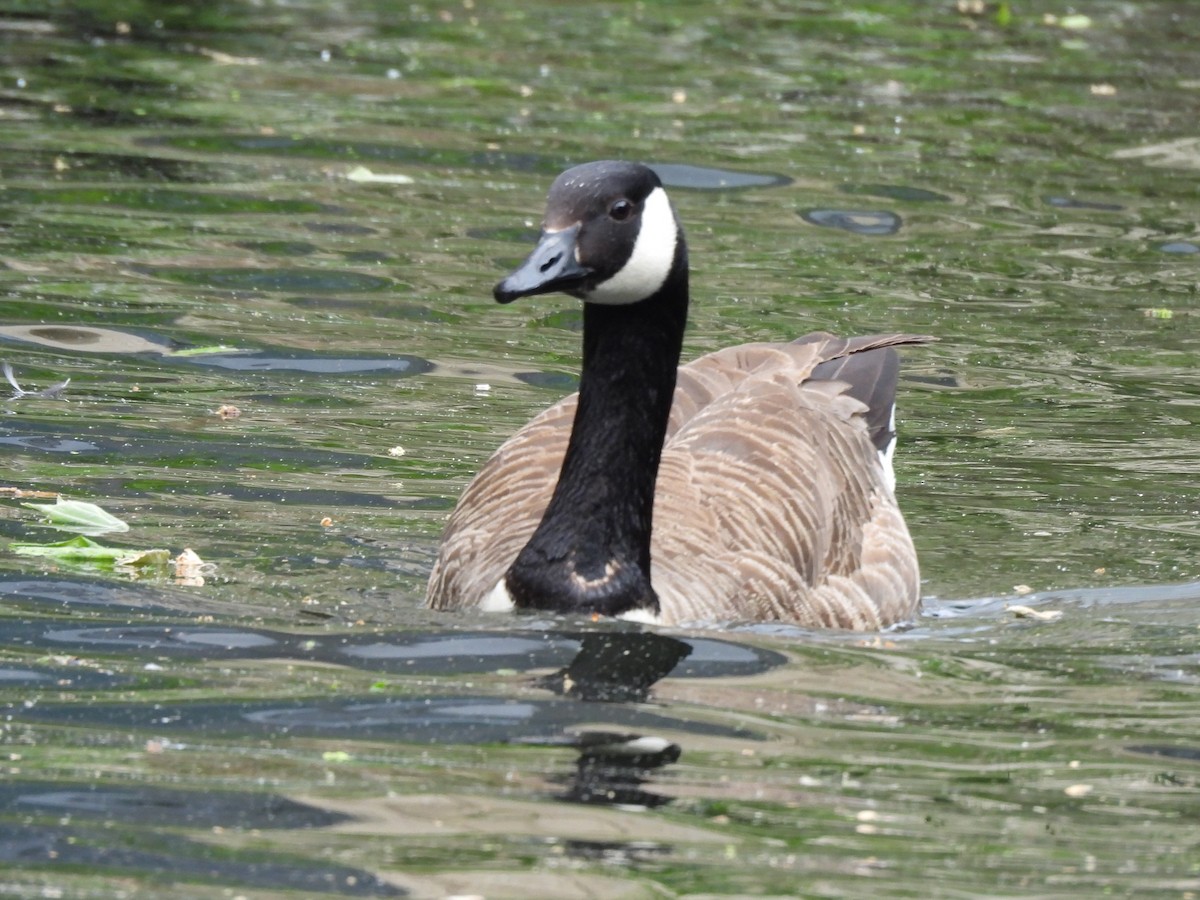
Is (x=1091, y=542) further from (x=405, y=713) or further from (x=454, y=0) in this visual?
(x=454, y=0)

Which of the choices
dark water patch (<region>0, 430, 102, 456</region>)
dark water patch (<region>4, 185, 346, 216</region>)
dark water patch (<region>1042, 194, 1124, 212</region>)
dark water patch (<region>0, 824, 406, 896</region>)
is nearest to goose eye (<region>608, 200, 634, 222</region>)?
dark water patch (<region>0, 824, 406, 896</region>)

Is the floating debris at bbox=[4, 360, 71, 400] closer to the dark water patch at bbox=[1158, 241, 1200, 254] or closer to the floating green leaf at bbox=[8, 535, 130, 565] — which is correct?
the floating green leaf at bbox=[8, 535, 130, 565]

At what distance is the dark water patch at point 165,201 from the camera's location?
1389 cm

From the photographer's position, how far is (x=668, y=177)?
50.2 ft

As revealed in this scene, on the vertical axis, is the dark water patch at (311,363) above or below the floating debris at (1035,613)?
above

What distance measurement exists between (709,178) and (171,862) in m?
10.5

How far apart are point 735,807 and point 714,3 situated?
17284mm

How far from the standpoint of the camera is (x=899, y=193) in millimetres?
15273

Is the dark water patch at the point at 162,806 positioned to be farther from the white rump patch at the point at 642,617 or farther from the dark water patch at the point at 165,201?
the dark water patch at the point at 165,201

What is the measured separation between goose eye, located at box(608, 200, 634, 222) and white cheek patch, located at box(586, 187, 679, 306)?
57 mm

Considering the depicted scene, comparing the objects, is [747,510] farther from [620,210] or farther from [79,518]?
[79,518]

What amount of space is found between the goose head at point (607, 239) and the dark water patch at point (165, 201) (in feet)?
22.8

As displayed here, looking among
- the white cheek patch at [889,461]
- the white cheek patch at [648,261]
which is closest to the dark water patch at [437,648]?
the white cheek patch at [648,261]

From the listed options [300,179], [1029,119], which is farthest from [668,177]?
[1029,119]
